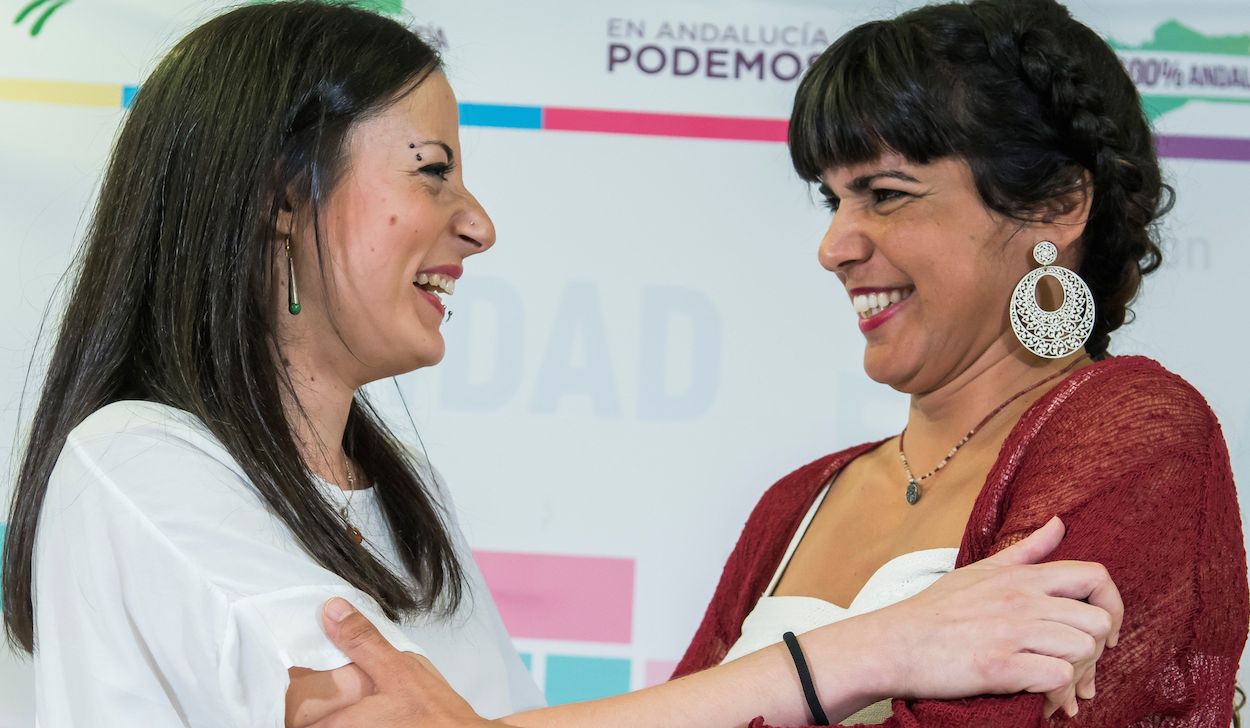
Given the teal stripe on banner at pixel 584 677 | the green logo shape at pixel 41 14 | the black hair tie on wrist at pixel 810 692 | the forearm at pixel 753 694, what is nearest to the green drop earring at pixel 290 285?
the forearm at pixel 753 694

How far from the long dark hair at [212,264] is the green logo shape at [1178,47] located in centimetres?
163

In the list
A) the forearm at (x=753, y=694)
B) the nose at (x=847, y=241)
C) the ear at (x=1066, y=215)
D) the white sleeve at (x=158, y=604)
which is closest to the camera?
the white sleeve at (x=158, y=604)

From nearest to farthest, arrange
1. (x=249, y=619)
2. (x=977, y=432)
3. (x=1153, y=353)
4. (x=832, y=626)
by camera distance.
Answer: (x=249, y=619) < (x=832, y=626) < (x=977, y=432) < (x=1153, y=353)

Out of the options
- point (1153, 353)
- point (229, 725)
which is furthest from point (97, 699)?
point (1153, 353)

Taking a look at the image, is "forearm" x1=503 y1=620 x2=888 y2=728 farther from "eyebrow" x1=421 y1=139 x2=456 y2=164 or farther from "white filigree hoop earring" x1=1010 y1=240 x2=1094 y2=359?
"eyebrow" x1=421 y1=139 x2=456 y2=164

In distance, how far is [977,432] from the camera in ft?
5.66

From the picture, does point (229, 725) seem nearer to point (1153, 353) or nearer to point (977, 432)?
point (977, 432)

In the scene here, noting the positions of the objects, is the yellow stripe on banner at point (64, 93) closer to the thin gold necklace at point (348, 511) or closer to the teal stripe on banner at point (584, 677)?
the thin gold necklace at point (348, 511)

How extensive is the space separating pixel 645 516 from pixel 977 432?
977 mm

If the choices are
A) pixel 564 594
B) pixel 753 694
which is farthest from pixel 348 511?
pixel 564 594

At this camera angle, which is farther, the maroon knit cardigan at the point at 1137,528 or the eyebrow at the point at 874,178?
the eyebrow at the point at 874,178

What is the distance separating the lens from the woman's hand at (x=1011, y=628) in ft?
4.12

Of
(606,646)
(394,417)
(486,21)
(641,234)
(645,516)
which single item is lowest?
(606,646)

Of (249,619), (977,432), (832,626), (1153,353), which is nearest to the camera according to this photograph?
(249,619)
